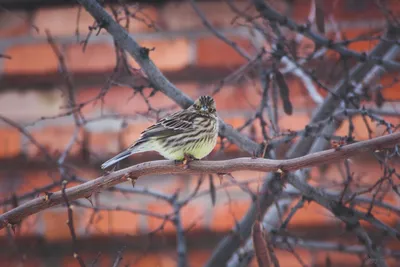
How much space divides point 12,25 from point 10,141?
11.5 inches

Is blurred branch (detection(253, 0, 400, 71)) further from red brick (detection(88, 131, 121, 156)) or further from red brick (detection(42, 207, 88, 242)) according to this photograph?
red brick (detection(42, 207, 88, 242))

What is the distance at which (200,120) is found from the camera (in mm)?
969

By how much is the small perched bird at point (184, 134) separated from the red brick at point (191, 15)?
0.39m

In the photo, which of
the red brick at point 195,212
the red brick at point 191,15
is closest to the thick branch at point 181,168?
the red brick at point 195,212

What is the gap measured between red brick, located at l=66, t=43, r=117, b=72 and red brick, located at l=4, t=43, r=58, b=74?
0.04 metres

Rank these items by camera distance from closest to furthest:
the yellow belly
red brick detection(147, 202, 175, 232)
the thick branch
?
1. the thick branch
2. the yellow belly
3. red brick detection(147, 202, 175, 232)

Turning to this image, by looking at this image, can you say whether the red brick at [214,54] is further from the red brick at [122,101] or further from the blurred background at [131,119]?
the red brick at [122,101]

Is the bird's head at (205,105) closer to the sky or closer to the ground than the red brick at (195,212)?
closer to the sky

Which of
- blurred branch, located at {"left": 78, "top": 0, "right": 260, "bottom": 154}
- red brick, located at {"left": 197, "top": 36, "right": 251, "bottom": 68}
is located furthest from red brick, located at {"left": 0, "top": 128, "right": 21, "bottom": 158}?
blurred branch, located at {"left": 78, "top": 0, "right": 260, "bottom": 154}

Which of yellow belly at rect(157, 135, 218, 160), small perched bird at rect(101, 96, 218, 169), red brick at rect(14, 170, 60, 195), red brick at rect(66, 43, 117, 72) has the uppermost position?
red brick at rect(66, 43, 117, 72)

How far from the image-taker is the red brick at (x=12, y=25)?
4.34ft

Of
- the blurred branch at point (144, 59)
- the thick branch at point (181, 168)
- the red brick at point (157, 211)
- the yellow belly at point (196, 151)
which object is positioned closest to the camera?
the thick branch at point (181, 168)

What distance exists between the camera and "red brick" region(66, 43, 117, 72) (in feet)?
4.30

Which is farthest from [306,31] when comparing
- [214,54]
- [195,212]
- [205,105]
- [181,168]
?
[195,212]
